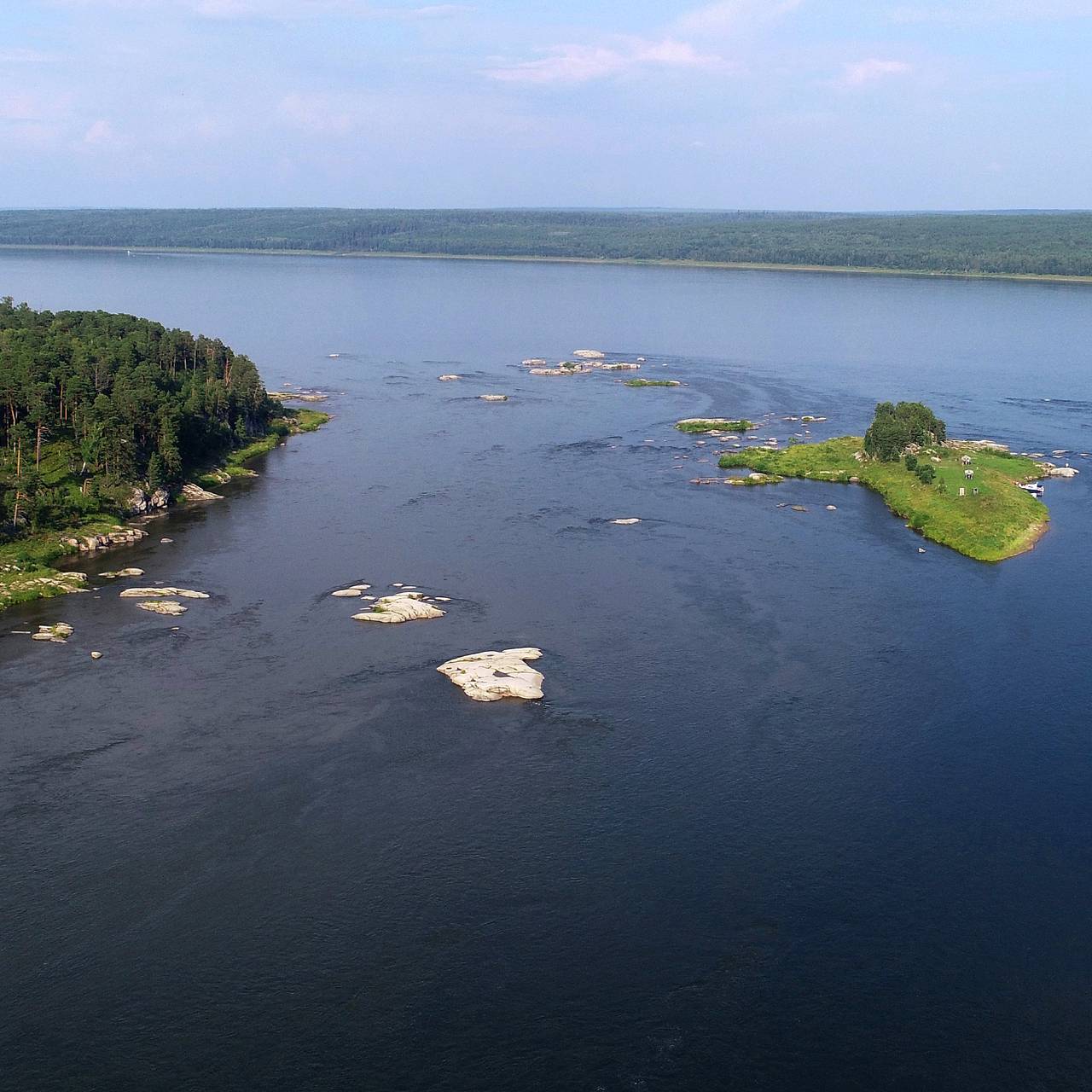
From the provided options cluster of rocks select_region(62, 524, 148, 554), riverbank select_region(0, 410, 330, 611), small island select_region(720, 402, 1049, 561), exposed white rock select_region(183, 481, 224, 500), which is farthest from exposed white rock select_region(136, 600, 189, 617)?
small island select_region(720, 402, 1049, 561)

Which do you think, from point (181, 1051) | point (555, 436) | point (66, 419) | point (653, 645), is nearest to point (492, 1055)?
point (181, 1051)

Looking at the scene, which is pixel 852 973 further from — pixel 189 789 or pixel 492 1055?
pixel 189 789

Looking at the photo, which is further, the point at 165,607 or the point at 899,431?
the point at 899,431

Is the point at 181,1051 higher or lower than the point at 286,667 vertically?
lower

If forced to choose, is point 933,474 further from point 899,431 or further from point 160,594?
point 160,594

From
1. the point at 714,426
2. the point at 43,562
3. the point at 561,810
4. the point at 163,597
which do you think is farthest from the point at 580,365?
the point at 561,810

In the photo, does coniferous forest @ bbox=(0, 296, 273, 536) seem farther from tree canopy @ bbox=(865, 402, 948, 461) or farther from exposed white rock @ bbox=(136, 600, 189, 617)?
tree canopy @ bbox=(865, 402, 948, 461)
